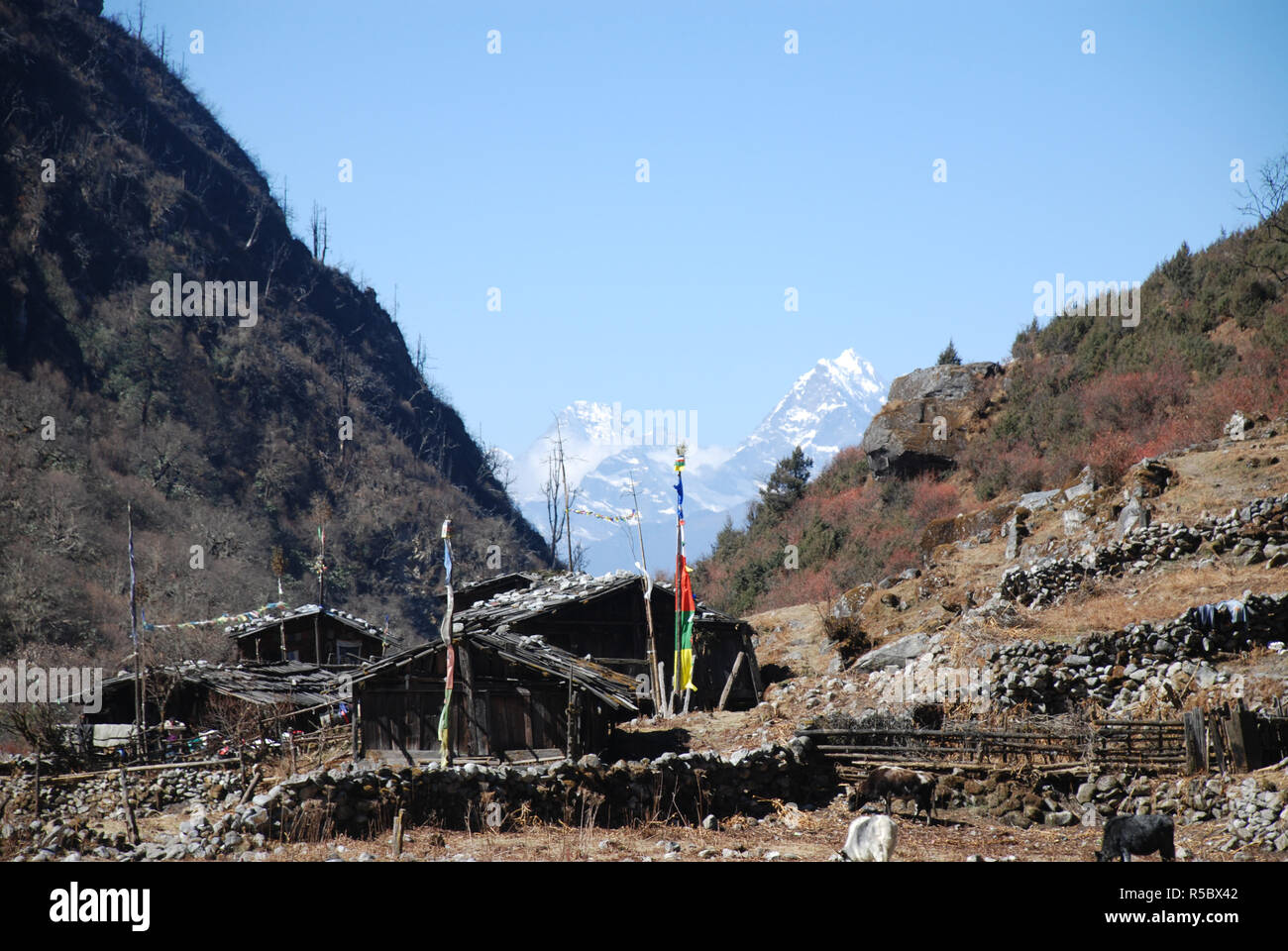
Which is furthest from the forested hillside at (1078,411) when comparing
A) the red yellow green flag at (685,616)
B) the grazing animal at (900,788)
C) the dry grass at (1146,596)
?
the grazing animal at (900,788)

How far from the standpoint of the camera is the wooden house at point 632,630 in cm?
3158

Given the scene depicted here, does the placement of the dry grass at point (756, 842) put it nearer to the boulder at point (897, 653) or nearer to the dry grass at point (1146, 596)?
the dry grass at point (1146, 596)

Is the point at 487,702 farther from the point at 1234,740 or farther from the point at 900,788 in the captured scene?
the point at 1234,740

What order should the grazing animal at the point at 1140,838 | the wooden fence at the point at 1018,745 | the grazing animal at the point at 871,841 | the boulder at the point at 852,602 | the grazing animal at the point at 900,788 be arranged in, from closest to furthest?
the grazing animal at the point at 1140,838, the grazing animal at the point at 871,841, the wooden fence at the point at 1018,745, the grazing animal at the point at 900,788, the boulder at the point at 852,602

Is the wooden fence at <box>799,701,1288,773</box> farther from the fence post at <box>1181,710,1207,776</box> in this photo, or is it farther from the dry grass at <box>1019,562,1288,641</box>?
the dry grass at <box>1019,562,1288,641</box>

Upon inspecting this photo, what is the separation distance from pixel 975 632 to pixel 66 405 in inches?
3185

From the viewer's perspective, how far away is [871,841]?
1315 cm

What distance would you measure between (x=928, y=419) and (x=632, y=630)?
27.2 m

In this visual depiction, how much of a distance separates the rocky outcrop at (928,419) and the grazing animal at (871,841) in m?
40.6

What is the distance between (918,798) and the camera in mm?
18328

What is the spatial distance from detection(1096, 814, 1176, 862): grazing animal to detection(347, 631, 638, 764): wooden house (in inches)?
466
